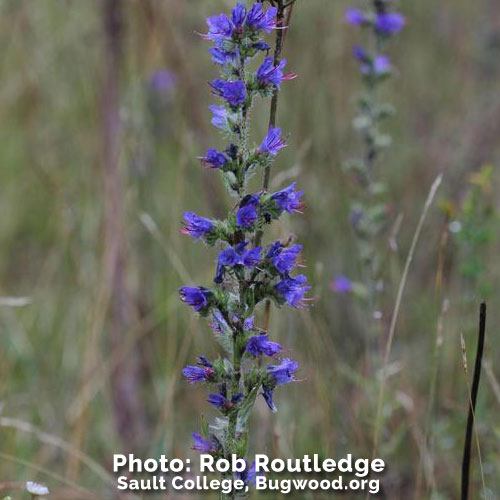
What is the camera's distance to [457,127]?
6.43 meters

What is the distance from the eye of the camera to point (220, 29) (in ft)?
6.95

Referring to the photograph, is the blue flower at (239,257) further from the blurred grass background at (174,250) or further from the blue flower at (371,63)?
the blue flower at (371,63)

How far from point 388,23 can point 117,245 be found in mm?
1763

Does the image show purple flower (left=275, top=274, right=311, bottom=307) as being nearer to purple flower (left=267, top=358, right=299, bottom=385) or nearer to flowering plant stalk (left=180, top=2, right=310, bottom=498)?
flowering plant stalk (left=180, top=2, right=310, bottom=498)

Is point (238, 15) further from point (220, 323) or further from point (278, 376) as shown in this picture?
point (278, 376)

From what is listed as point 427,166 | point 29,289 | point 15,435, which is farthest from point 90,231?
point 427,166

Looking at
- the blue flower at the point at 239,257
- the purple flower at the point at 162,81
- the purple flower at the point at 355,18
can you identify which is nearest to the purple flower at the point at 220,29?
the blue flower at the point at 239,257

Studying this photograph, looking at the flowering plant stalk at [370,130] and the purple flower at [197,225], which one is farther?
the flowering plant stalk at [370,130]

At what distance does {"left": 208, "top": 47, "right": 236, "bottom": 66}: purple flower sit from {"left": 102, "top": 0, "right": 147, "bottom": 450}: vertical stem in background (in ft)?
6.84

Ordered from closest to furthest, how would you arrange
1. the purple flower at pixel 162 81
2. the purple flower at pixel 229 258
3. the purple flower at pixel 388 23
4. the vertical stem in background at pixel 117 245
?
1. the purple flower at pixel 229 258
2. the purple flower at pixel 388 23
3. the vertical stem in background at pixel 117 245
4. the purple flower at pixel 162 81

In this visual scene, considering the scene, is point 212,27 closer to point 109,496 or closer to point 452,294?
point 109,496

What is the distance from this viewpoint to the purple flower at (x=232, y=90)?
79.9 inches

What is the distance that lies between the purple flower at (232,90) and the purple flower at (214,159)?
0.14m

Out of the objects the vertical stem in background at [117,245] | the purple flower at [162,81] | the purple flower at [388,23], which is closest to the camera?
the purple flower at [388,23]
